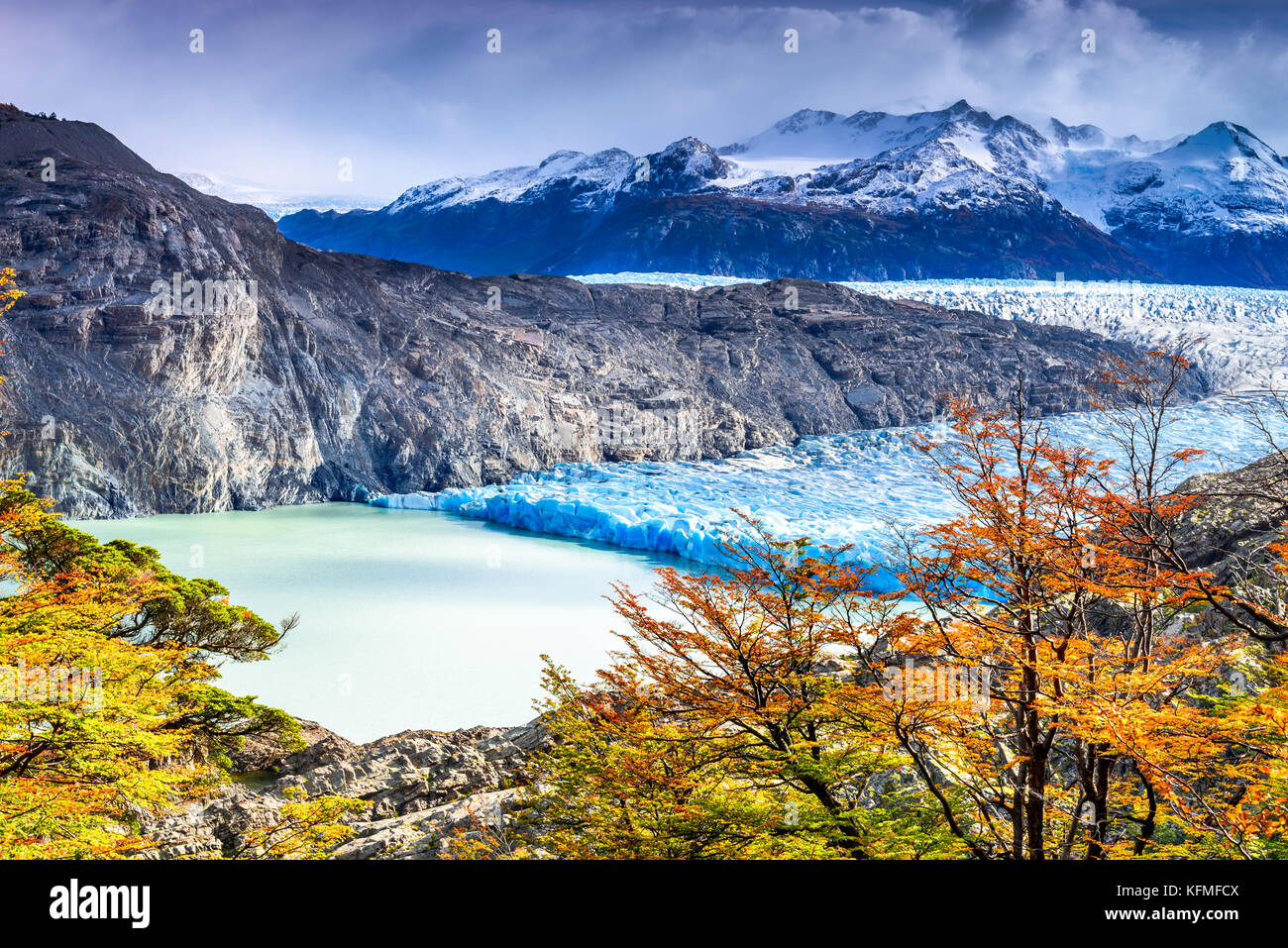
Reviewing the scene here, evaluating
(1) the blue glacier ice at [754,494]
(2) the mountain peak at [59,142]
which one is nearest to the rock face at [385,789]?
(1) the blue glacier ice at [754,494]

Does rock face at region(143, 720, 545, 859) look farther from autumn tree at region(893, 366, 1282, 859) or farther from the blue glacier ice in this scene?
the blue glacier ice

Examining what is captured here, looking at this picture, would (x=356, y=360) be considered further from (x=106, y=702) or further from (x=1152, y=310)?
(x=1152, y=310)

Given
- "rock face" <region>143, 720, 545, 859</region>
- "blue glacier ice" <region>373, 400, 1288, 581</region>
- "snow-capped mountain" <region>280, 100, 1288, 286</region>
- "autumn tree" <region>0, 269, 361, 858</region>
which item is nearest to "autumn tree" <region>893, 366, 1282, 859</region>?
"rock face" <region>143, 720, 545, 859</region>

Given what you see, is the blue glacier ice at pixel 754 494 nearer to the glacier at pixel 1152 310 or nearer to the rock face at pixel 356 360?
A: the rock face at pixel 356 360

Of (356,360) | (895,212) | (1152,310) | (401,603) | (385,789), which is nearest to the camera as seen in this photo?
(385,789)

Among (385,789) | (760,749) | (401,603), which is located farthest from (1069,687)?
(401,603)

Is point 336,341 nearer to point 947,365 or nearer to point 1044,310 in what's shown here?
point 947,365
